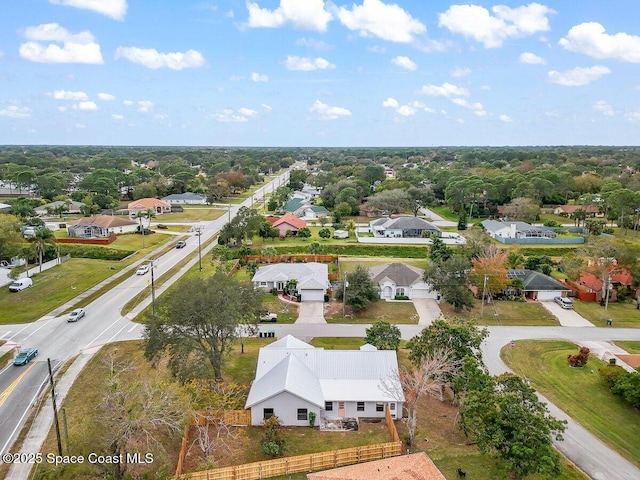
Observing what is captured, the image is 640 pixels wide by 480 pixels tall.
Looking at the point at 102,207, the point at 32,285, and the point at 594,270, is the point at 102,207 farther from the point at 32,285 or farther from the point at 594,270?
the point at 594,270

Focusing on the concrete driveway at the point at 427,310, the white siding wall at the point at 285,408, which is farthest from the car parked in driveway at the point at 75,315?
the concrete driveway at the point at 427,310

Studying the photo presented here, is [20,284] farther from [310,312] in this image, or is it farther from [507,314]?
[507,314]

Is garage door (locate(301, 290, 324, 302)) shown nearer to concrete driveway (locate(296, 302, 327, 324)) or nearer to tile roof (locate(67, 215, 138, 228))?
concrete driveway (locate(296, 302, 327, 324))

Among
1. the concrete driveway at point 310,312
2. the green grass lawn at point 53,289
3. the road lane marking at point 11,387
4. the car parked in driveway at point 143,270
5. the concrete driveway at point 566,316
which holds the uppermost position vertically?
the car parked in driveway at point 143,270

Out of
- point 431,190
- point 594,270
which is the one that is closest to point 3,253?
point 594,270

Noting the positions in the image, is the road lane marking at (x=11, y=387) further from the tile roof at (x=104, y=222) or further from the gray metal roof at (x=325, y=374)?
the tile roof at (x=104, y=222)

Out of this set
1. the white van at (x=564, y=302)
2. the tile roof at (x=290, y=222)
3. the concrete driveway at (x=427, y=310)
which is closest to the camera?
the concrete driveway at (x=427, y=310)
